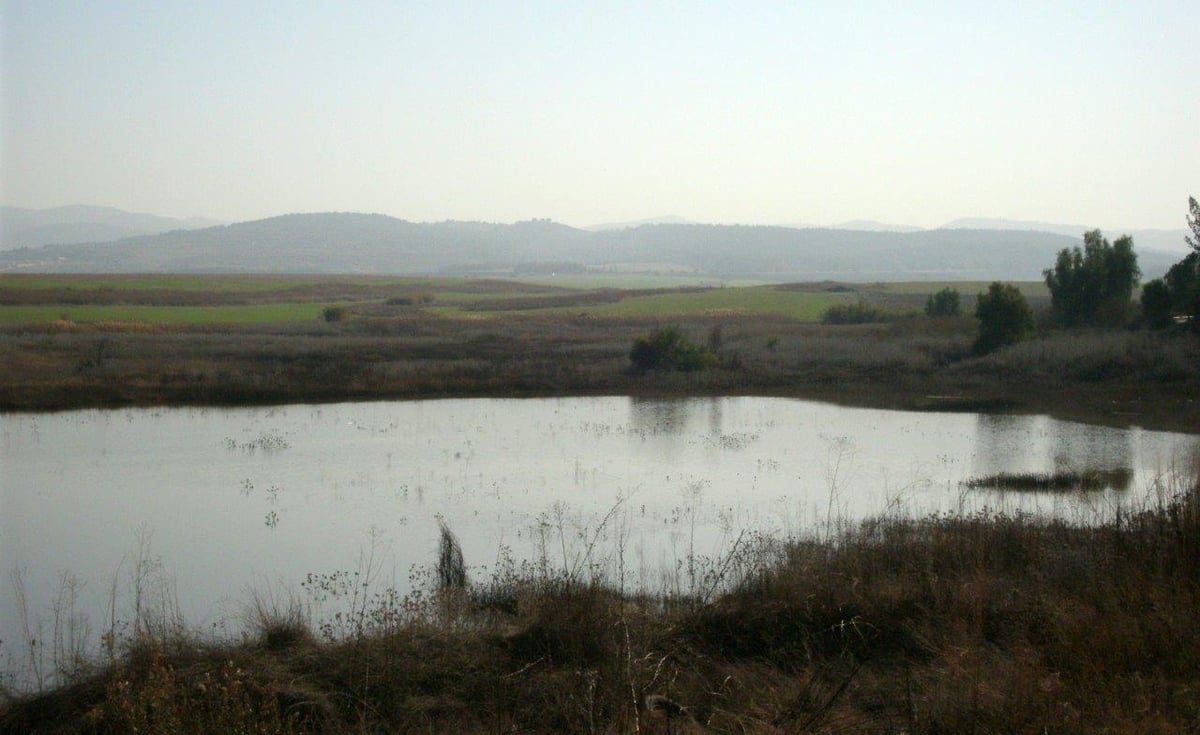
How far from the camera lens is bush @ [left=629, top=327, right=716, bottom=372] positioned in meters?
34.9

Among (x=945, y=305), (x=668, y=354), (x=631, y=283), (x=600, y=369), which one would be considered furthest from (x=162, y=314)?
(x=631, y=283)

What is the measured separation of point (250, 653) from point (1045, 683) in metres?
5.79

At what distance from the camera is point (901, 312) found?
54.7m

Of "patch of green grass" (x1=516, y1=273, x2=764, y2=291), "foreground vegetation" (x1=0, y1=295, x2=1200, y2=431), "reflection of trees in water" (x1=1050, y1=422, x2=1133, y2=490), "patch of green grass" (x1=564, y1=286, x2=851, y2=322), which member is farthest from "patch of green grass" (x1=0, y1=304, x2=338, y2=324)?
"patch of green grass" (x1=516, y1=273, x2=764, y2=291)

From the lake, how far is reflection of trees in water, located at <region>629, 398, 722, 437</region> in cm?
13

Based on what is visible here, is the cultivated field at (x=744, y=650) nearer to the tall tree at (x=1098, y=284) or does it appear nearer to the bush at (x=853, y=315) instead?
the tall tree at (x=1098, y=284)

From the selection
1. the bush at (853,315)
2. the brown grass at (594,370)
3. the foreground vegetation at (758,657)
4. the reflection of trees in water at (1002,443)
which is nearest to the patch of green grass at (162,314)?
the brown grass at (594,370)

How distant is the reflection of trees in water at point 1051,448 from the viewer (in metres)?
18.6

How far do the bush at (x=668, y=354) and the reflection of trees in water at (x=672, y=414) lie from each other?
165 inches

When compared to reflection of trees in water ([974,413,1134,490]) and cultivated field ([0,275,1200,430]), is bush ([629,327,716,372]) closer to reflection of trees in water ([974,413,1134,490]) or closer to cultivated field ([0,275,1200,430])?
cultivated field ([0,275,1200,430])

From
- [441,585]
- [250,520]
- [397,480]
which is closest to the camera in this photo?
[441,585]

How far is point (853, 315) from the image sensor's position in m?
52.9

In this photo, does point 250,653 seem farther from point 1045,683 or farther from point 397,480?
point 397,480

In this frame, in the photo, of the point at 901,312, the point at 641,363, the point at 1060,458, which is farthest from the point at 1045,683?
the point at 901,312
